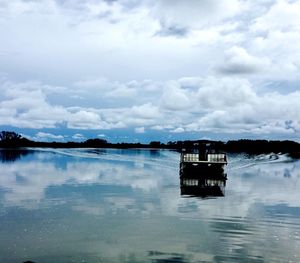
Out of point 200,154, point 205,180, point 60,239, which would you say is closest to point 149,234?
point 60,239

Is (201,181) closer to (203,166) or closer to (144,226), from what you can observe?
(203,166)

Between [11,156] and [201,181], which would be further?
[11,156]

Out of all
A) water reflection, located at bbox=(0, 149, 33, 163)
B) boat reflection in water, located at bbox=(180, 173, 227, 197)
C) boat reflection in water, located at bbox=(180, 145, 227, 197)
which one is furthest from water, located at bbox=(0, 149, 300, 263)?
water reflection, located at bbox=(0, 149, 33, 163)

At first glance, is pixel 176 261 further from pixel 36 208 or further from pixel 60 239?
pixel 36 208

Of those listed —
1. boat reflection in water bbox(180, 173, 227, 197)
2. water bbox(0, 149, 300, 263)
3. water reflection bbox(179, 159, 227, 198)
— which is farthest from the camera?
water reflection bbox(179, 159, 227, 198)

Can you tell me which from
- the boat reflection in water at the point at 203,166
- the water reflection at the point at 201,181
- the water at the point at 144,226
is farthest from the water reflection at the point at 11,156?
the water at the point at 144,226

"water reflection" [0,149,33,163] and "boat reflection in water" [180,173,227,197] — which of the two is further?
"water reflection" [0,149,33,163]

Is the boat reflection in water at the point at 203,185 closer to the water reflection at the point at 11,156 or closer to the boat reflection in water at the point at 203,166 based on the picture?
the boat reflection in water at the point at 203,166

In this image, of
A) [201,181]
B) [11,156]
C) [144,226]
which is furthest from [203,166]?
[11,156]

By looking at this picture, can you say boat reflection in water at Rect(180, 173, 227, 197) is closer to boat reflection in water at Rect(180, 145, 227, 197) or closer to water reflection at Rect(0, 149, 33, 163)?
boat reflection in water at Rect(180, 145, 227, 197)

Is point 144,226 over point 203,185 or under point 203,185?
under

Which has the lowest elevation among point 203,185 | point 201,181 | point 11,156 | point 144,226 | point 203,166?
point 144,226

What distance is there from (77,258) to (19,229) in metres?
6.63

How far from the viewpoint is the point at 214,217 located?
2831cm
